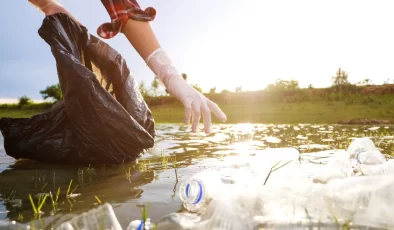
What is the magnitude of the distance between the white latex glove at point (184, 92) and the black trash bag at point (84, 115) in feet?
1.39

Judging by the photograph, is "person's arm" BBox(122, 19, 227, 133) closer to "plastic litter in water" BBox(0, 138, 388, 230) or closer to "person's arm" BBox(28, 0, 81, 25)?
"person's arm" BBox(28, 0, 81, 25)

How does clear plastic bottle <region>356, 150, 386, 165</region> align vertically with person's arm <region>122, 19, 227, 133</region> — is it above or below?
below

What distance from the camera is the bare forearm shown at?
347 cm

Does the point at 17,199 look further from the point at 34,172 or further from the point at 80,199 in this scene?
the point at 34,172

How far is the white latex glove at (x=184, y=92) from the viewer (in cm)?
327

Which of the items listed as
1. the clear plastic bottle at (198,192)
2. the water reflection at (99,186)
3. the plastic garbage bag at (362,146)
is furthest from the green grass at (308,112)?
the clear plastic bottle at (198,192)

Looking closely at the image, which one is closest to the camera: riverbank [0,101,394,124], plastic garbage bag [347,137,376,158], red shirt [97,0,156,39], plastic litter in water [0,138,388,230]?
plastic litter in water [0,138,388,230]

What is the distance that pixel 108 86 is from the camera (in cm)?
383

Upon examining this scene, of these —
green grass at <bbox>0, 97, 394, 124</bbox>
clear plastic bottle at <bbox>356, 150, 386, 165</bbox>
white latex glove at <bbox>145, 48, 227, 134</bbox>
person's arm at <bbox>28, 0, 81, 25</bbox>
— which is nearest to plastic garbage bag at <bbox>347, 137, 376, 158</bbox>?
clear plastic bottle at <bbox>356, 150, 386, 165</bbox>

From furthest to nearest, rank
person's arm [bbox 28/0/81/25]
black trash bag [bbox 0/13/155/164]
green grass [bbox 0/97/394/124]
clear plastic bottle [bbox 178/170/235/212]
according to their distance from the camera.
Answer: green grass [bbox 0/97/394/124], person's arm [bbox 28/0/81/25], black trash bag [bbox 0/13/155/164], clear plastic bottle [bbox 178/170/235/212]

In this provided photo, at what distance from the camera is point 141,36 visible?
3.49 m

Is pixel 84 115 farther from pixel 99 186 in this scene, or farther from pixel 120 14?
pixel 120 14

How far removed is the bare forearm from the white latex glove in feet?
0.26

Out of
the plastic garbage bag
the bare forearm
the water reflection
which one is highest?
the bare forearm
